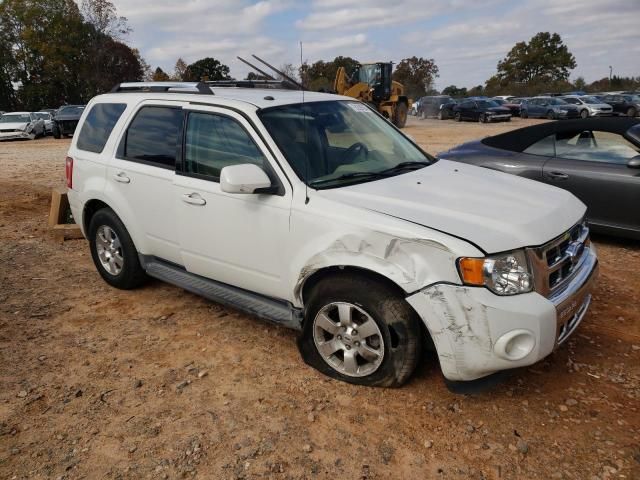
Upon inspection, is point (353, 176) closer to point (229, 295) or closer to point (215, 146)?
point (215, 146)

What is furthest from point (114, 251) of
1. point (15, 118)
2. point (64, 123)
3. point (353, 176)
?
point (15, 118)

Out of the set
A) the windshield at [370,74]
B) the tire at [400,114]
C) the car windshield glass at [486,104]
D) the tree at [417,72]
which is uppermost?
the tree at [417,72]

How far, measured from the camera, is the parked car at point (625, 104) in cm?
3073

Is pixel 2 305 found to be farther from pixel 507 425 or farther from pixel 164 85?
pixel 507 425

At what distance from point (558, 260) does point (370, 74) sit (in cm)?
2293

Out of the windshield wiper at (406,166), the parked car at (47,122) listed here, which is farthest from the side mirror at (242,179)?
the parked car at (47,122)

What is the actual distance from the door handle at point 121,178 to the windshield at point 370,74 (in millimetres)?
21406

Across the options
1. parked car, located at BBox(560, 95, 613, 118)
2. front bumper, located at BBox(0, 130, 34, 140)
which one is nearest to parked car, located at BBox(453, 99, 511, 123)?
parked car, located at BBox(560, 95, 613, 118)

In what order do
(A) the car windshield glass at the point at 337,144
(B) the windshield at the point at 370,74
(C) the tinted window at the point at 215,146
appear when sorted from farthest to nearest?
1. (B) the windshield at the point at 370,74
2. (C) the tinted window at the point at 215,146
3. (A) the car windshield glass at the point at 337,144

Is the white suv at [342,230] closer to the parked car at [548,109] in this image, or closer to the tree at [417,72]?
the parked car at [548,109]

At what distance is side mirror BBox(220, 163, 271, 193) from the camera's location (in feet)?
10.7

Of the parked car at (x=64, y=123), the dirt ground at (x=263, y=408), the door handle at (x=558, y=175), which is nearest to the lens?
the dirt ground at (x=263, y=408)

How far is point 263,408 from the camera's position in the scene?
10.6 ft

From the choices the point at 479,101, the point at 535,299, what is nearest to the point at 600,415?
the point at 535,299
